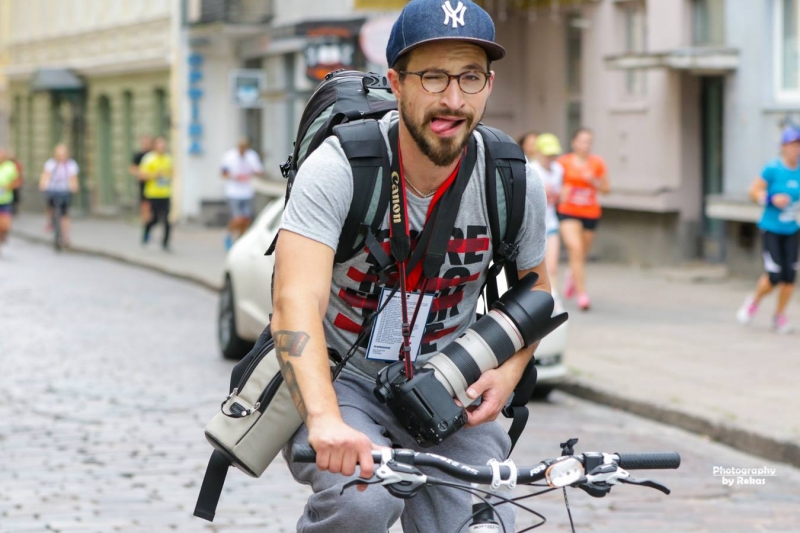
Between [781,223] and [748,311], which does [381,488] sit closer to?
[781,223]

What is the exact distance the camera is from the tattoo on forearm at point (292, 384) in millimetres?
3166

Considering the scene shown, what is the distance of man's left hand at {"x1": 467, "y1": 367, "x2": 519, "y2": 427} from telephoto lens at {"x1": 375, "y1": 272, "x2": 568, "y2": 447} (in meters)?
0.02

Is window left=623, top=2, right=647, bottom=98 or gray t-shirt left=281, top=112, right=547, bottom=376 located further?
window left=623, top=2, right=647, bottom=98

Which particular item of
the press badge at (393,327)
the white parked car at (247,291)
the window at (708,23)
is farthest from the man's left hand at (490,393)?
the window at (708,23)

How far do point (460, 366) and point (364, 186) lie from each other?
18.2 inches

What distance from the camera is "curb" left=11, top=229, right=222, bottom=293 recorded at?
65.9ft

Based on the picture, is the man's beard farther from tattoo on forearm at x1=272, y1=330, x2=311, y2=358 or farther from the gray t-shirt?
tattoo on forearm at x1=272, y1=330, x2=311, y2=358

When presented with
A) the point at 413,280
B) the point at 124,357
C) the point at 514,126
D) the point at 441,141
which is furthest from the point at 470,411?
the point at 514,126

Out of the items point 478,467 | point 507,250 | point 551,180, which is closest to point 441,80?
point 507,250

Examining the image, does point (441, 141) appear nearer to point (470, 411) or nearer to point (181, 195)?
point (470, 411)

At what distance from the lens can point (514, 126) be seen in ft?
81.9

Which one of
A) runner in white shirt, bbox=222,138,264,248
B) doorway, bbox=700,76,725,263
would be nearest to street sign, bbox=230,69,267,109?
runner in white shirt, bbox=222,138,264,248

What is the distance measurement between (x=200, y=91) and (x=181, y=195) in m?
2.52

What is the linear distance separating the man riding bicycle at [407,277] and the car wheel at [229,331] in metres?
8.11
